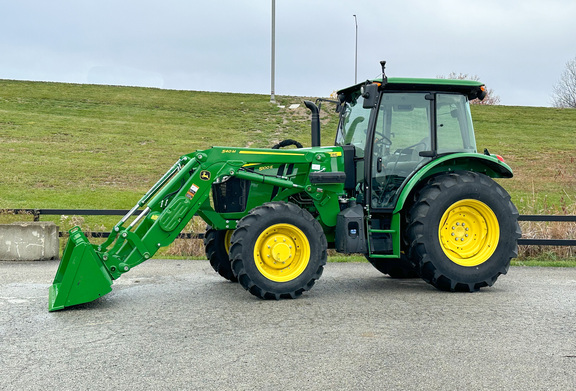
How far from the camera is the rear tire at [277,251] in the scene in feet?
23.0

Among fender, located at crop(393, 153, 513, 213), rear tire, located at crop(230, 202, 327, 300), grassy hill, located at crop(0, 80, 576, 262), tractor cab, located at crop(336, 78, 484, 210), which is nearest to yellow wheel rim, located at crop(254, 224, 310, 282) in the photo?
rear tire, located at crop(230, 202, 327, 300)

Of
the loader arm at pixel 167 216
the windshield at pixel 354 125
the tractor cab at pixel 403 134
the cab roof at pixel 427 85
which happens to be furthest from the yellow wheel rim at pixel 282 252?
the cab roof at pixel 427 85

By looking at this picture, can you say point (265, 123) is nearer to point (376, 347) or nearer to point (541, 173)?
point (541, 173)

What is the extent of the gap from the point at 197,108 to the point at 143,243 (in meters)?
29.8

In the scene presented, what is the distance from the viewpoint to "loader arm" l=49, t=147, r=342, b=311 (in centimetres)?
656

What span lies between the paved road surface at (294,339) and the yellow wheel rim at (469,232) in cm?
49

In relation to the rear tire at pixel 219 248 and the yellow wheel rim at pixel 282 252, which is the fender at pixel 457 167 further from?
the rear tire at pixel 219 248

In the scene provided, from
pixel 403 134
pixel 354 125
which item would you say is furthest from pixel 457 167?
pixel 354 125

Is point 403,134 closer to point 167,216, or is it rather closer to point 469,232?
point 469,232

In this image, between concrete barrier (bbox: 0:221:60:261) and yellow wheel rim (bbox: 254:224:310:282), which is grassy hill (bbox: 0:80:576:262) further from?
yellow wheel rim (bbox: 254:224:310:282)

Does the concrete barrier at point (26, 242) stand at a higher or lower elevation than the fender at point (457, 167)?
lower

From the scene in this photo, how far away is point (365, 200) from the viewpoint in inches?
311

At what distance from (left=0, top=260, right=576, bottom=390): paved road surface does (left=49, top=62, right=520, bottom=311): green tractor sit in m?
0.45

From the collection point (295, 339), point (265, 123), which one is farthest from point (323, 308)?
point (265, 123)
